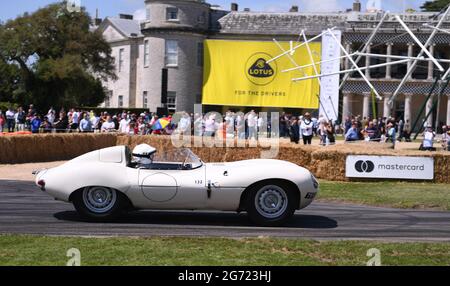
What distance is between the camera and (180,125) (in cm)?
2942

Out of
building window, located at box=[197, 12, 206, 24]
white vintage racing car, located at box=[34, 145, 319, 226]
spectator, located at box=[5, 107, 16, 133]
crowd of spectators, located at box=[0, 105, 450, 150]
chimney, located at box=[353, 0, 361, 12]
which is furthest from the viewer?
chimney, located at box=[353, 0, 361, 12]

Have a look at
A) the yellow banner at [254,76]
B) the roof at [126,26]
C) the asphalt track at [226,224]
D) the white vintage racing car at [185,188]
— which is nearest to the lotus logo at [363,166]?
the asphalt track at [226,224]

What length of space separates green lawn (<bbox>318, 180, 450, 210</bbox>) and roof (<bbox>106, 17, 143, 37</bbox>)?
58.0 meters

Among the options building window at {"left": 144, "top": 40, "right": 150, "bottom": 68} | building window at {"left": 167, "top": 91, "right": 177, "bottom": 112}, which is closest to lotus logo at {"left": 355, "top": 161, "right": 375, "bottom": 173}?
building window at {"left": 167, "top": 91, "right": 177, "bottom": 112}

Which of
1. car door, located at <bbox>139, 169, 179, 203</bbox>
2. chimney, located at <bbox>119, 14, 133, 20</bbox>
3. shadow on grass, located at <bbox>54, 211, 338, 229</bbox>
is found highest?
chimney, located at <bbox>119, 14, 133, 20</bbox>

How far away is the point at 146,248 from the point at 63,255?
104 centimetres

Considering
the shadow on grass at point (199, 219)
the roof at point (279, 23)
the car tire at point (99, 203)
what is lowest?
the shadow on grass at point (199, 219)

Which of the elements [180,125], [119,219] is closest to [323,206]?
[119,219]

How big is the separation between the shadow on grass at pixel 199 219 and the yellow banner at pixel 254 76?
3938 centimetres

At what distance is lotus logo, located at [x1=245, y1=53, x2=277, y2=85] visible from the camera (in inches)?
2050

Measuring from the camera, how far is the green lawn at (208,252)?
8.24 meters

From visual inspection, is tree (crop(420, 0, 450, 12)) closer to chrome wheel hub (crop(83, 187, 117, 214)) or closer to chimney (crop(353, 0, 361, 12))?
chimney (crop(353, 0, 361, 12))

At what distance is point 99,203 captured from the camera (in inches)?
451

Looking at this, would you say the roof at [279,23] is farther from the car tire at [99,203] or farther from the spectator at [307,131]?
the car tire at [99,203]
